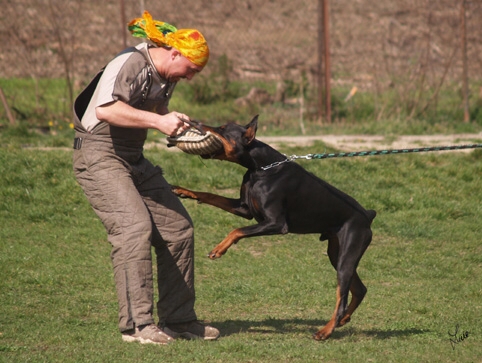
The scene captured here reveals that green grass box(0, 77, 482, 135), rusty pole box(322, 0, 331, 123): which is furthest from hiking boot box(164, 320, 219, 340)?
rusty pole box(322, 0, 331, 123)

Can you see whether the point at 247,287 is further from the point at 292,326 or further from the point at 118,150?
the point at 118,150

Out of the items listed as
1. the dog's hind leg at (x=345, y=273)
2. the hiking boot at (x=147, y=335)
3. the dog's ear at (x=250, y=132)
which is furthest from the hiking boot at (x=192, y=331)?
the dog's ear at (x=250, y=132)

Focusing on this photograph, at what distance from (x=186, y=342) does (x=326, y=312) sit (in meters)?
1.64

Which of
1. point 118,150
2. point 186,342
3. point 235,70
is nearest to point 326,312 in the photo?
point 186,342

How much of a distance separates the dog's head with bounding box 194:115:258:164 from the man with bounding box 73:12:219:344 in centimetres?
38

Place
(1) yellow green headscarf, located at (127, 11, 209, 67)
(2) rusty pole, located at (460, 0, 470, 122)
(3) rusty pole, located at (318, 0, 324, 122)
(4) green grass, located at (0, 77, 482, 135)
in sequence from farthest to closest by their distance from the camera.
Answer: (3) rusty pole, located at (318, 0, 324, 122), (2) rusty pole, located at (460, 0, 470, 122), (4) green grass, located at (0, 77, 482, 135), (1) yellow green headscarf, located at (127, 11, 209, 67)

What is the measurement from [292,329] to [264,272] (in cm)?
157

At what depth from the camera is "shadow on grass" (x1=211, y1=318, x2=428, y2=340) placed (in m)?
5.70

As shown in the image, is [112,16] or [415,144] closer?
[415,144]

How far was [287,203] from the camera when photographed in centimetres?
542

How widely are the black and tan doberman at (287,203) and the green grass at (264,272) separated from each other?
A: 0.57 metres

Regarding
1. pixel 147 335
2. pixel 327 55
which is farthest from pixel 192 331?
pixel 327 55

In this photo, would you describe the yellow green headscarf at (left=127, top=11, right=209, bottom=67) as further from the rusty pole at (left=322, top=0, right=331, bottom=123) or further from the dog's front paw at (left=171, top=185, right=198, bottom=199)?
the rusty pole at (left=322, top=0, right=331, bottom=123)

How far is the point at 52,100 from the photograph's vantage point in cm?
1260
